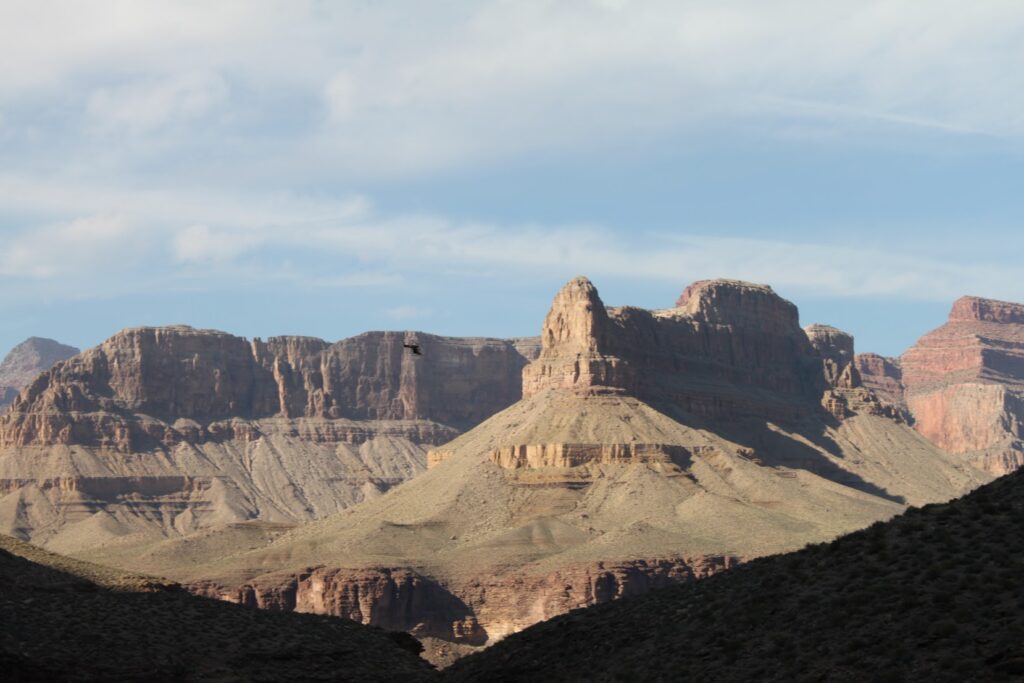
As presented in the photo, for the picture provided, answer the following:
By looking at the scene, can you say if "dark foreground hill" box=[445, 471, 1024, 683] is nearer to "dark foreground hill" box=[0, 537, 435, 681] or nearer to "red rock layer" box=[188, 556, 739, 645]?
"dark foreground hill" box=[0, 537, 435, 681]

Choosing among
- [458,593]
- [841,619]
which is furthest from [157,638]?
[458,593]

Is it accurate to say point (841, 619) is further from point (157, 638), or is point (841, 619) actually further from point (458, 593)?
point (458, 593)

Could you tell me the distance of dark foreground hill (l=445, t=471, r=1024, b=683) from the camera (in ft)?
154

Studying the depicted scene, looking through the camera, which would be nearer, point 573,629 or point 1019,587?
point 1019,587

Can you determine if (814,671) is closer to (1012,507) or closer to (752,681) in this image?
(752,681)

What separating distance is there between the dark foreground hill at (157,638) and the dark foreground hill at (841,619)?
325 inches

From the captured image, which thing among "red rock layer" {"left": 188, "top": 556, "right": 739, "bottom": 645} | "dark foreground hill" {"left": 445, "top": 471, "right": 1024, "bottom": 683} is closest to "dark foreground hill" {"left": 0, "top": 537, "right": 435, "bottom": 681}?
"dark foreground hill" {"left": 445, "top": 471, "right": 1024, "bottom": 683}

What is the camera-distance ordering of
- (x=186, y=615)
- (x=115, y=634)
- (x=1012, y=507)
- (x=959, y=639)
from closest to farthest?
1. (x=959, y=639)
2. (x=1012, y=507)
3. (x=115, y=634)
4. (x=186, y=615)

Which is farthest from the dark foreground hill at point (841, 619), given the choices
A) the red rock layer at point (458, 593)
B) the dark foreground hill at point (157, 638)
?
the red rock layer at point (458, 593)

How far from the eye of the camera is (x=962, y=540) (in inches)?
2077

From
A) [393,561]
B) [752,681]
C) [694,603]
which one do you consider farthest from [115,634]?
[393,561]

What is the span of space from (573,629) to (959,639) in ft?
60.5

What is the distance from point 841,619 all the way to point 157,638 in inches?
1130

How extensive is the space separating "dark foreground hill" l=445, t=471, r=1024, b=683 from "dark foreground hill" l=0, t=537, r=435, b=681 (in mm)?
8259
